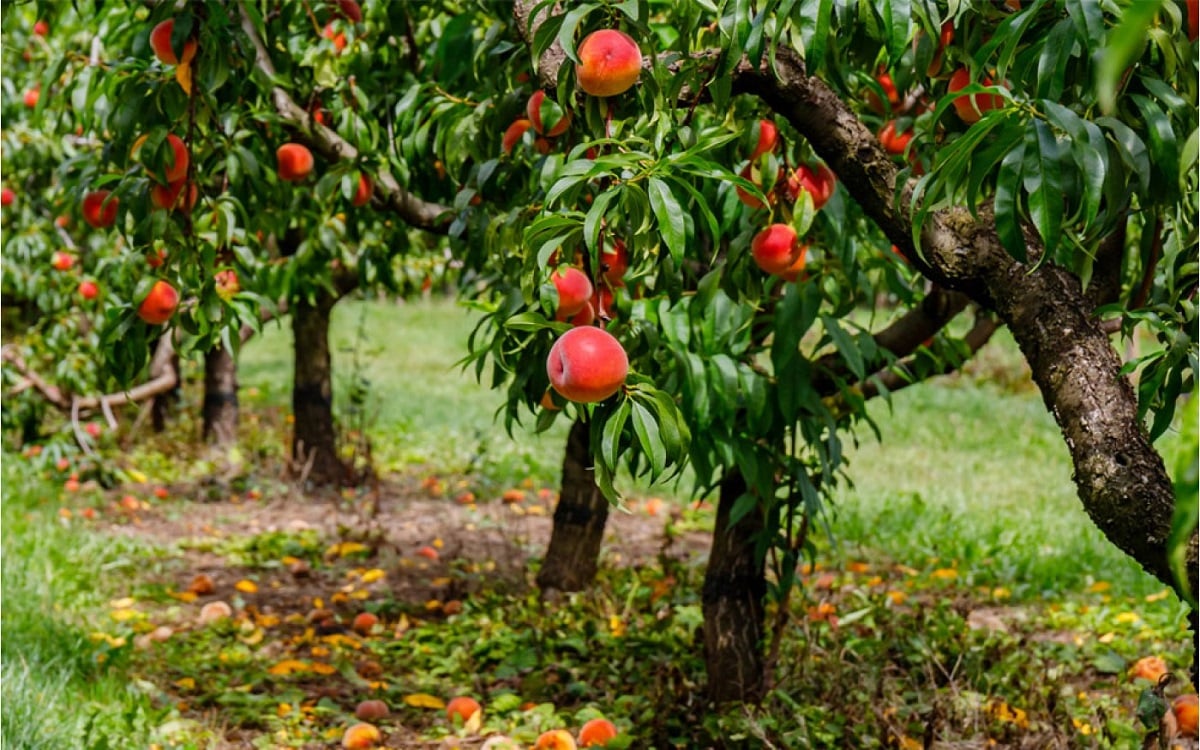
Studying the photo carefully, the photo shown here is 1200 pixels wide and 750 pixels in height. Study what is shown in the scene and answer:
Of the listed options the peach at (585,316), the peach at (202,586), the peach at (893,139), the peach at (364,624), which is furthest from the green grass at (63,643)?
the peach at (893,139)

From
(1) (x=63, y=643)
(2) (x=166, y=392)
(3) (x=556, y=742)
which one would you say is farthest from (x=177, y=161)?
(2) (x=166, y=392)

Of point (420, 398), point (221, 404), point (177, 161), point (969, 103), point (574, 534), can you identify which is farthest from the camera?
point (420, 398)

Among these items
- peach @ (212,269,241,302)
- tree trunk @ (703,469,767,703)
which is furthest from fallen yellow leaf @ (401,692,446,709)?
peach @ (212,269,241,302)

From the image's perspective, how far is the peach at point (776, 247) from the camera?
6.31 ft

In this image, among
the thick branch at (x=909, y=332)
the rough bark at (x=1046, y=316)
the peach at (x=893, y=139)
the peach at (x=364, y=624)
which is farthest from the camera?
the peach at (x=364, y=624)

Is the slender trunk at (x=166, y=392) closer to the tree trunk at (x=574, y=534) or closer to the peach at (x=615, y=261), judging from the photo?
the tree trunk at (x=574, y=534)

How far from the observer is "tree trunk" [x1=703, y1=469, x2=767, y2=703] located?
277 cm

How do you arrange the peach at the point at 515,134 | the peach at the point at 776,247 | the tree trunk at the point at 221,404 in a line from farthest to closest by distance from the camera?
the tree trunk at the point at 221,404, the peach at the point at 515,134, the peach at the point at 776,247

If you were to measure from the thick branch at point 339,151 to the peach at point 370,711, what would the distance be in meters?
1.16

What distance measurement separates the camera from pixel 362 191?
2.52 meters

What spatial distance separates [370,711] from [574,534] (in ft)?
3.46

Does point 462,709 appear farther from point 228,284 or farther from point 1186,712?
point 1186,712

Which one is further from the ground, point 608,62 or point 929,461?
point 608,62

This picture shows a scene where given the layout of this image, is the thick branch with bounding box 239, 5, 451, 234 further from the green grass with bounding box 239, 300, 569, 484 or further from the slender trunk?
the slender trunk
